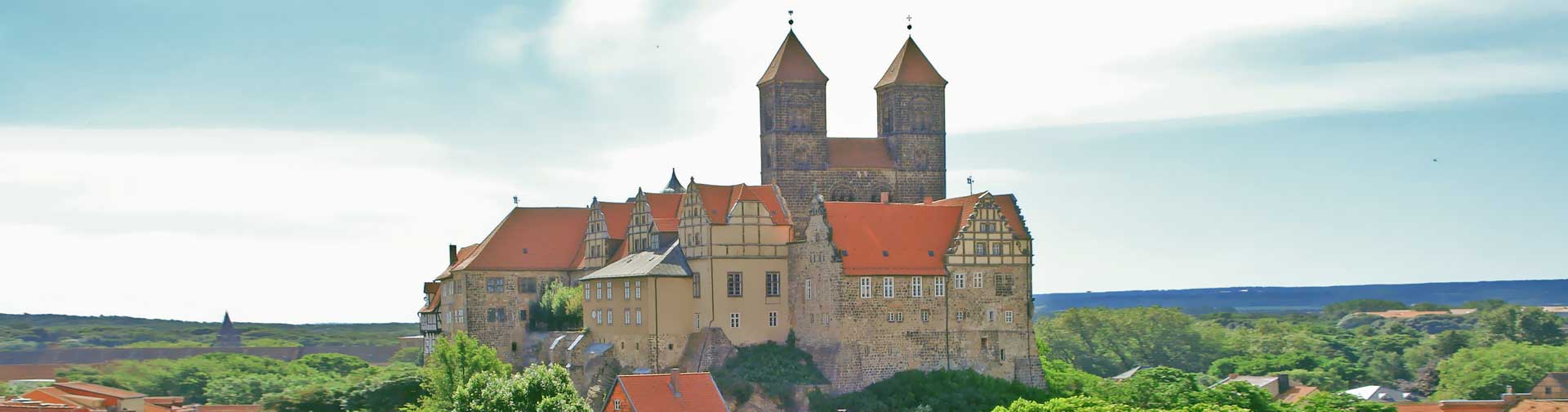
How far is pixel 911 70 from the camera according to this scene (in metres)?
87.6

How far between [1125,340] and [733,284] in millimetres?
60730

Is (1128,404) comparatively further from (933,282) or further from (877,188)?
(877,188)

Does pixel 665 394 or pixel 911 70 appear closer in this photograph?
pixel 665 394

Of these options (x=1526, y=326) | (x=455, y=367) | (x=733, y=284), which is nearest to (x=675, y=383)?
(x=733, y=284)

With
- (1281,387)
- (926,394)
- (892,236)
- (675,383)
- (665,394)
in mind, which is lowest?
(1281,387)

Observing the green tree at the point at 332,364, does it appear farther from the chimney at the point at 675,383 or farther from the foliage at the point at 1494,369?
the chimney at the point at 675,383

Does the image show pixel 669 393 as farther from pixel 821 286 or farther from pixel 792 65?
pixel 792 65

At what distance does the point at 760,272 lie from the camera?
75.1 m

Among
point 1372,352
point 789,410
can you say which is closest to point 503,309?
point 789,410

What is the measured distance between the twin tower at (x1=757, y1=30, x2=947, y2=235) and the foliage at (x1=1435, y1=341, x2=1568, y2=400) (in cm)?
3921

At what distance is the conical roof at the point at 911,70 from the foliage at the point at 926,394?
17392mm

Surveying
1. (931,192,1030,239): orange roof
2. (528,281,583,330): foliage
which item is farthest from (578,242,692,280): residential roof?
(931,192,1030,239): orange roof

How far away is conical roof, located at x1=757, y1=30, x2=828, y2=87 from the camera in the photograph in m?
84.9

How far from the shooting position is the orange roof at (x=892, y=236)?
2906 inches
